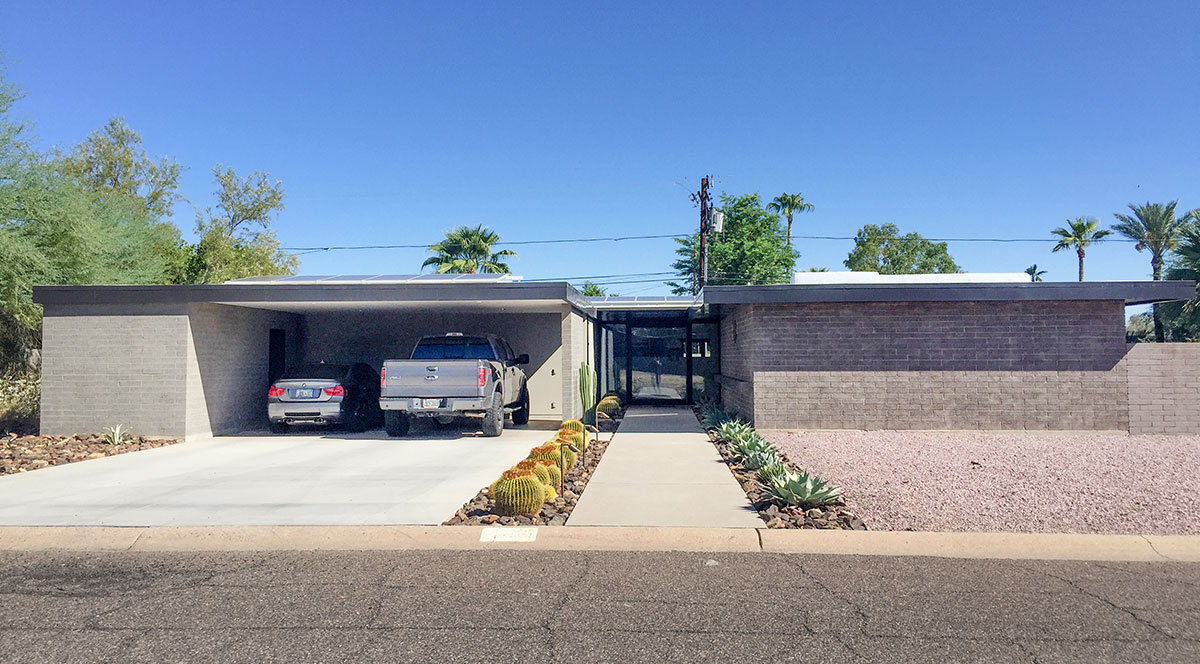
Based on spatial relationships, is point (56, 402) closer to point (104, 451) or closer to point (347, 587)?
point (104, 451)

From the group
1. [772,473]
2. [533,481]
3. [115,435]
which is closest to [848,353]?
[772,473]

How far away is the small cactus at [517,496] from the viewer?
304 inches

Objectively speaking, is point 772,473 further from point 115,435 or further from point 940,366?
point 115,435

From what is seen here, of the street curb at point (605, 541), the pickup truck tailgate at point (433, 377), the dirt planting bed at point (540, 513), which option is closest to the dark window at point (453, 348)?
the pickup truck tailgate at point (433, 377)

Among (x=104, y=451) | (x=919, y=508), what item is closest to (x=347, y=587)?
(x=919, y=508)

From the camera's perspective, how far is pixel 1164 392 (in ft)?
A: 47.2

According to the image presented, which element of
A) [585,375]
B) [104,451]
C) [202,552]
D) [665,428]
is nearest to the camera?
[202,552]

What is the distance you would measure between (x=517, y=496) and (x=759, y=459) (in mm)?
4206

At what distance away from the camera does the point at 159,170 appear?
3981cm

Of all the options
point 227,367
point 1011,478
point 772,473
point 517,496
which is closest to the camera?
point 517,496

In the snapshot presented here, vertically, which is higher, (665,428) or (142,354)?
(142,354)

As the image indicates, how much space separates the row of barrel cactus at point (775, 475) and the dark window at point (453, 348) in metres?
4.81

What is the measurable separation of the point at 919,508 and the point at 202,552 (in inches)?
270

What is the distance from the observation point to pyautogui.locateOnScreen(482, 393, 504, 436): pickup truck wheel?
14.7 metres
